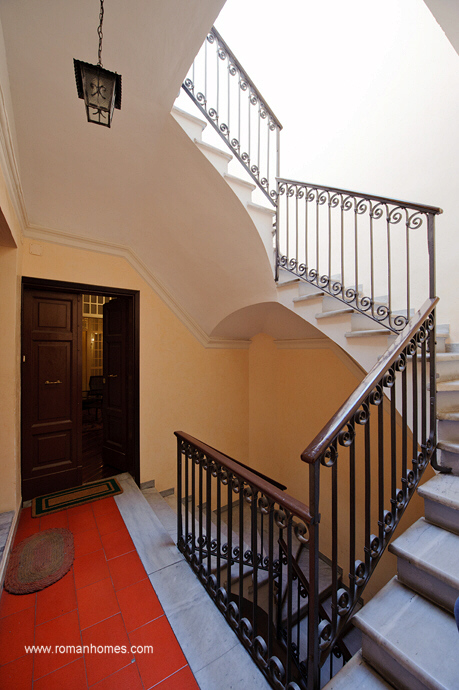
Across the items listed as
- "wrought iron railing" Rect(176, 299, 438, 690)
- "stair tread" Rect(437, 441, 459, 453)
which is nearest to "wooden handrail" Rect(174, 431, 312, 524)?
"wrought iron railing" Rect(176, 299, 438, 690)

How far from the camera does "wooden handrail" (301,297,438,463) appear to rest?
115 cm

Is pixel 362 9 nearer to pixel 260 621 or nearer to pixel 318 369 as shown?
pixel 318 369

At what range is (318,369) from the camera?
13.9ft

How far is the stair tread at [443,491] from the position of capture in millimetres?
1476

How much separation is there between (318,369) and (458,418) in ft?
8.26

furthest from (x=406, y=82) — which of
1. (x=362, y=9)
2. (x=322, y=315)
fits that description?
(x=322, y=315)

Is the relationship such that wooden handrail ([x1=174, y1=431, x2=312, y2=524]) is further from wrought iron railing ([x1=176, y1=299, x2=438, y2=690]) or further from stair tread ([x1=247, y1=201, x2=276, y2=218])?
stair tread ([x1=247, y1=201, x2=276, y2=218])

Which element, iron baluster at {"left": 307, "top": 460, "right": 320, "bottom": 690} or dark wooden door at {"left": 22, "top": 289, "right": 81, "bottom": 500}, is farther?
dark wooden door at {"left": 22, "top": 289, "right": 81, "bottom": 500}

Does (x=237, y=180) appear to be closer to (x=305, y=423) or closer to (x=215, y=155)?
(x=215, y=155)

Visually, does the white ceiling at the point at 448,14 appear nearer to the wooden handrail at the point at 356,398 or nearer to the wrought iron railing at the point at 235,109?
the wooden handrail at the point at 356,398

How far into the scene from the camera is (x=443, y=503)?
4.90ft

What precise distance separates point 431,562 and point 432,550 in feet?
0.27

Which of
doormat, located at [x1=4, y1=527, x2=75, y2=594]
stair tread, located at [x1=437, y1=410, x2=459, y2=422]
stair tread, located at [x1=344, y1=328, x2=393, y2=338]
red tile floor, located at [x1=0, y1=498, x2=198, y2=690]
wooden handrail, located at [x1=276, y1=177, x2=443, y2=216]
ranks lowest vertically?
red tile floor, located at [x1=0, y1=498, x2=198, y2=690]

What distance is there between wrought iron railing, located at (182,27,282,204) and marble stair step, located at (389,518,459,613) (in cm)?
276
